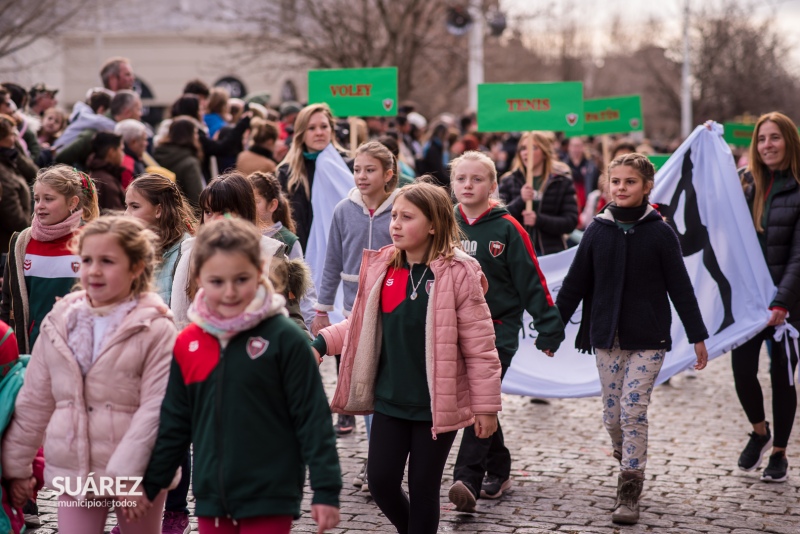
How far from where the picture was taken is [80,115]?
10.3 m

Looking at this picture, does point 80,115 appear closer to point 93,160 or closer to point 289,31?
point 93,160

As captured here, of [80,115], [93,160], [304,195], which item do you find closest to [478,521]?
[304,195]

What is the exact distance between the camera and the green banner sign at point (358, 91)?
33.1 feet

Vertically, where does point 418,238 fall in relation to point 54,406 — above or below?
above

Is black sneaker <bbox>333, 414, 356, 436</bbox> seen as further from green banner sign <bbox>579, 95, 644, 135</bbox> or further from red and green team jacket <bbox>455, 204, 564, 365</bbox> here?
green banner sign <bbox>579, 95, 644, 135</bbox>

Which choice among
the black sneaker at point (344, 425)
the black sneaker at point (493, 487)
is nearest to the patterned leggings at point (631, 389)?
the black sneaker at point (493, 487)

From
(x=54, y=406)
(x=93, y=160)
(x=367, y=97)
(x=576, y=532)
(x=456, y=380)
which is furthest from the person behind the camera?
(x=367, y=97)

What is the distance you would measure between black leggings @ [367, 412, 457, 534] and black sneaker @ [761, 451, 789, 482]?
3043 mm

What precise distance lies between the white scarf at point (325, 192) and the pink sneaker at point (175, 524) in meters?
3.08

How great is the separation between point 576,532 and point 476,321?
66.5 inches

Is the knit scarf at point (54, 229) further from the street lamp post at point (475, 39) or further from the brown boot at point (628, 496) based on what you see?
the street lamp post at point (475, 39)

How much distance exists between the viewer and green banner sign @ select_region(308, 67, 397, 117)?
1009 cm

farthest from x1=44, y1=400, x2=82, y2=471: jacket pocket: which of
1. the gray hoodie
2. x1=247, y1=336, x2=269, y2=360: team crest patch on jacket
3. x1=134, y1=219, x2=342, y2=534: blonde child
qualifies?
the gray hoodie

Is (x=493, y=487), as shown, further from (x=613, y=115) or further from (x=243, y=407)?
(x=613, y=115)
